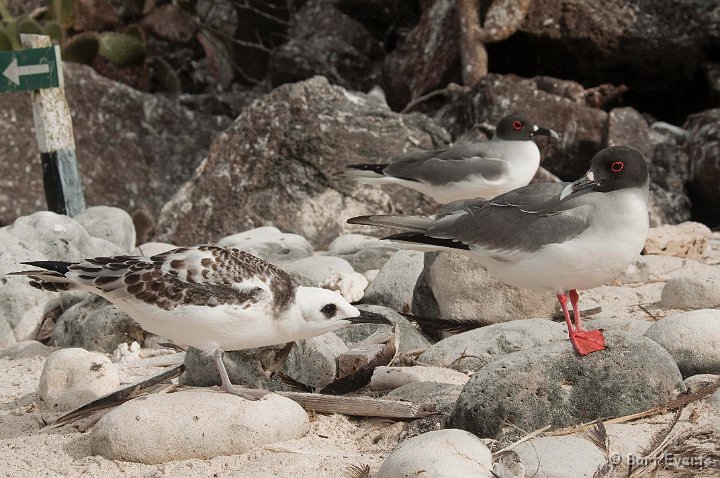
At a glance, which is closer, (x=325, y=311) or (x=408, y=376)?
(x=325, y=311)

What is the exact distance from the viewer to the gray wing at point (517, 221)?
5.23 metres

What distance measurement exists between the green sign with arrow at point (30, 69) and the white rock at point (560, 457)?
6.51 m

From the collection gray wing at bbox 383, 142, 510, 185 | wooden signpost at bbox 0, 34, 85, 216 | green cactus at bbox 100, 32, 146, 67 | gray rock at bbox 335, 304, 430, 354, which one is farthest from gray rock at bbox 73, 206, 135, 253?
green cactus at bbox 100, 32, 146, 67

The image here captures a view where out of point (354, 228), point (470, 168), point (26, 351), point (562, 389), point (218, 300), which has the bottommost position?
point (354, 228)

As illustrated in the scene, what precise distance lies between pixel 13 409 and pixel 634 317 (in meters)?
4.00

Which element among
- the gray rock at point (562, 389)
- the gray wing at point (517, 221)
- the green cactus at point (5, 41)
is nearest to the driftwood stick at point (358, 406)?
the gray rock at point (562, 389)

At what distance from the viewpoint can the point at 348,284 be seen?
7238 mm

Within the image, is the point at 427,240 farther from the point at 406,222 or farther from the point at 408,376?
the point at 408,376

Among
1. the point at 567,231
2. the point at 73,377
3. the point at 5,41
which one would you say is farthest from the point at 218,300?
the point at 5,41

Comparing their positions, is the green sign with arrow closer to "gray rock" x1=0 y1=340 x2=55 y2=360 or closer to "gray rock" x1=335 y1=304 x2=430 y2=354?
A: "gray rock" x1=0 y1=340 x2=55 y2=360

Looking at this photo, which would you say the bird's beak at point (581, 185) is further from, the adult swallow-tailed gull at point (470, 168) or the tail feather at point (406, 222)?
the adult swallow-tailed gull at point (470, 168)

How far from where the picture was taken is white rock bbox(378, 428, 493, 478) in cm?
404

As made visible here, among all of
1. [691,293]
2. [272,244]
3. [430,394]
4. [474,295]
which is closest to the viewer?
[430,394]

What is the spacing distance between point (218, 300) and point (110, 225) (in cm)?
463
